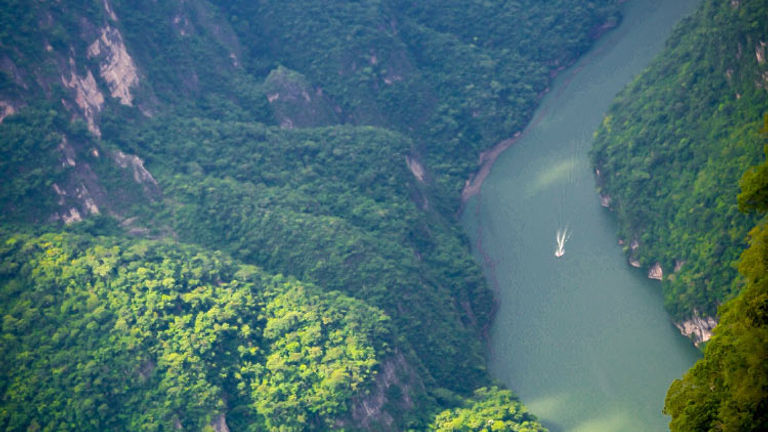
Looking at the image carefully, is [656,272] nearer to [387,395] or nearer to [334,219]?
[387,395]

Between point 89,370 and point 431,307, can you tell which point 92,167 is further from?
point 431,307

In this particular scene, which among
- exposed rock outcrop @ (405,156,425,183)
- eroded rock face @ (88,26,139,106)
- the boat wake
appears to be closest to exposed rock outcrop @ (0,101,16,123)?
eroded rock face @ (88,26,139,106)

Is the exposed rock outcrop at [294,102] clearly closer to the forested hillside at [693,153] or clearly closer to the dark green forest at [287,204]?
the dark green forest at [287,204]

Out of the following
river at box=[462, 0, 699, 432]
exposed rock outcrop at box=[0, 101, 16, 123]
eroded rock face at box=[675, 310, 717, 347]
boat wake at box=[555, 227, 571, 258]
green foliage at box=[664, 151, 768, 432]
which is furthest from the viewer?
boat wake at box=[555, 227, 571, 258]

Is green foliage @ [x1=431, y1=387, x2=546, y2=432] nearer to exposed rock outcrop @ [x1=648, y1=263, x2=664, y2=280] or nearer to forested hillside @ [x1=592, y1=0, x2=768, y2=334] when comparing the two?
forested hillside @ [x1=592, y1=0, x2=768, y2=334]

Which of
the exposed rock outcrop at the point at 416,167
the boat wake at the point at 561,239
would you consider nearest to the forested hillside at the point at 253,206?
the exposed rock outcrop at the point at 416,167

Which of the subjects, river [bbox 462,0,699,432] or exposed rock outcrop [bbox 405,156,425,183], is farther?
exposed rock outcrop [bbox 405,156,425,183]

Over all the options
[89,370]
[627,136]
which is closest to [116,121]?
[89,370]
